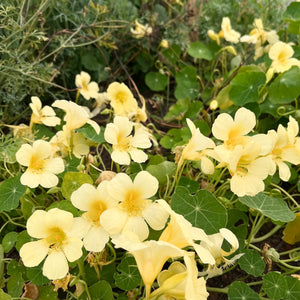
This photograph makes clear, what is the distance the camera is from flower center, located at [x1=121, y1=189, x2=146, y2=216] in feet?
3.14

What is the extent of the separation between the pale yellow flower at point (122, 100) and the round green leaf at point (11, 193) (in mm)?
505

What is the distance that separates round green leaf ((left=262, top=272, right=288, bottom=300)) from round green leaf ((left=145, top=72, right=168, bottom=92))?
1.34 metres

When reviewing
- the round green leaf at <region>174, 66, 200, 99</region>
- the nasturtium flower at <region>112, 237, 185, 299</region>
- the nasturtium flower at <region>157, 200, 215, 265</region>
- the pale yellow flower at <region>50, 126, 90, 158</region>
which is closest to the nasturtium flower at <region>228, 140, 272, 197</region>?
the nasturtium flower at <region>157, 200, 215, 265</region>

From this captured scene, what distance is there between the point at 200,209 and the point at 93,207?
366mm

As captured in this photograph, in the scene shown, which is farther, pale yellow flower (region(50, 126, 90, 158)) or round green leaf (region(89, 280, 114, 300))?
pale yellow flower (region(50, 126, 90, 158))

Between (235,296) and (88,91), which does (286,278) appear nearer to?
(235,296)

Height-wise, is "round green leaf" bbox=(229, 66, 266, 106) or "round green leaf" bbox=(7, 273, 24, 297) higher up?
"round green leaf" bbox=(229, 66, 266, 106)

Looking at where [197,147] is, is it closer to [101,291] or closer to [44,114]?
[101,291]

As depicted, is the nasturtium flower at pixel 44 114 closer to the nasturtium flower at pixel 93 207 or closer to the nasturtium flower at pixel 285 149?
the nasturtium flower at pixel 93 207

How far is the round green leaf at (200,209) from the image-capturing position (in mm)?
1152

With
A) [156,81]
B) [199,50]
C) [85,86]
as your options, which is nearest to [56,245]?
[85,86]

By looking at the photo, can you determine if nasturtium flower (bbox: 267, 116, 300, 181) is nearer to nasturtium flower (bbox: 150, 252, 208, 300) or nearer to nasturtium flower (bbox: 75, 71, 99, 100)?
nasturtium flower (bbox: 150, 252, 208, 300)

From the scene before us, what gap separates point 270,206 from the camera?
1.24 m

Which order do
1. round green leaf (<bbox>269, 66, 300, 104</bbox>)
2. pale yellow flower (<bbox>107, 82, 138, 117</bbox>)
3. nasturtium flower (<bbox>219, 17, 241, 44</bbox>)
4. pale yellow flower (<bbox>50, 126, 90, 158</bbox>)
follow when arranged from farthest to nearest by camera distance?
1. nasturtium flower (<bbox>219, 17, 241, 44</bbox>)
2. round green leaf (<bbox>269, 66, 300, 104</bbox>)
3. pale yellow flower (<bbox>107, 82, 138, 117</bbox>)
4. pale yellow flower (<bbox>50, 126, 90, 158</bbox>)
